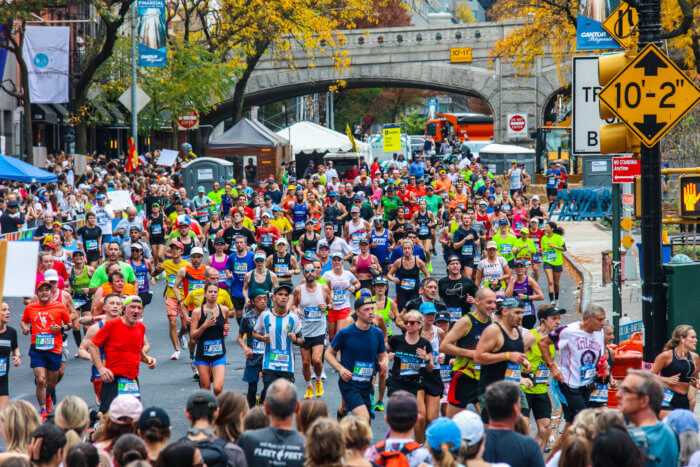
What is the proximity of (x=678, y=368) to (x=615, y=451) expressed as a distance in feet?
12.8

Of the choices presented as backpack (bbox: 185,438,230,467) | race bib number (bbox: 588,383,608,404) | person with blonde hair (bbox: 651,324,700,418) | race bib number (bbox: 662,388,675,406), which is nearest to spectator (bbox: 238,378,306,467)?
backpack (bbox: 185,438,230,467)

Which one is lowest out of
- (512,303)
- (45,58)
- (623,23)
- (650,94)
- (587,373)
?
(587,373)

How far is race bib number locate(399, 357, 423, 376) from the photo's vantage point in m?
10.4

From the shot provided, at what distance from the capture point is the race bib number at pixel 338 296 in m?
14.7

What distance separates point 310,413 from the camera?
272 inches

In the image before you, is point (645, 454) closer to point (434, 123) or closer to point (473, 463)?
point (473, 463)

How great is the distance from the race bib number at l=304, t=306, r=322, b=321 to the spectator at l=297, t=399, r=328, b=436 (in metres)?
6.23

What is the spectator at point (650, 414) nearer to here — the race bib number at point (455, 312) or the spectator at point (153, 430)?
the spectator at point (153, 430)

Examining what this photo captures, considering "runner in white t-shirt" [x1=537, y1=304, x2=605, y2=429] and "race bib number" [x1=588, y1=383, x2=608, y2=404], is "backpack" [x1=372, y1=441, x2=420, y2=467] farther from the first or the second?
"race bib number" [x1=588, y1=383, x2=608, y2=404]

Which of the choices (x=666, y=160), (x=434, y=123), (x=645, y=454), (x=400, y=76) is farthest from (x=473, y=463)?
(x=434, y=123)

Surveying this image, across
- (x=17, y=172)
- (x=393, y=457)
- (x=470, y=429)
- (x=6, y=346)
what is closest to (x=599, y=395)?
(x=393, y=457)

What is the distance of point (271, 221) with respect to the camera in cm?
2122

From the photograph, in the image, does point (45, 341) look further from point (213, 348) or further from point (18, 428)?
point (18, 428)

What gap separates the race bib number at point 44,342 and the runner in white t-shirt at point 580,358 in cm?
587
